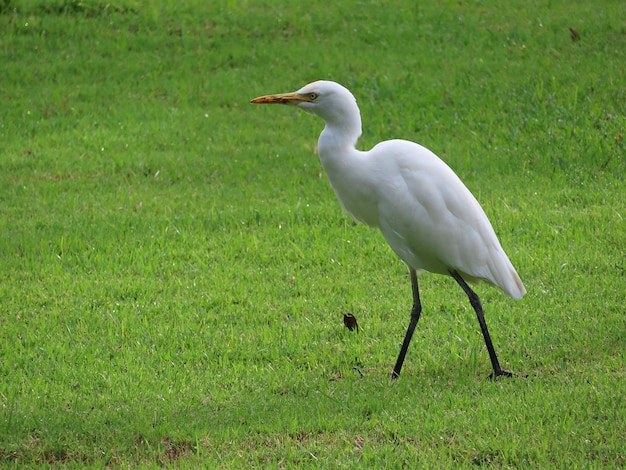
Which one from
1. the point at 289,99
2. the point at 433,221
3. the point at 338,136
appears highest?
the point at 289,99

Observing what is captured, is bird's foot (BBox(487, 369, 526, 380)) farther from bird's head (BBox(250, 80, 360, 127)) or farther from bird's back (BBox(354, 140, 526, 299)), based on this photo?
bird's head (BBox(250, 80, 360, 127))

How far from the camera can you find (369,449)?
13.0 feet

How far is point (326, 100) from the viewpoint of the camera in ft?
15.5

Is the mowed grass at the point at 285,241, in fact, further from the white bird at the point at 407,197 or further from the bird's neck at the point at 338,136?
the bird's neck at the point at 338,136

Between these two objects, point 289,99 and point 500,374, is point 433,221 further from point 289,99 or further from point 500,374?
point 289,99

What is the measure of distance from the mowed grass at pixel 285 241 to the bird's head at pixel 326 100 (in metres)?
1.39

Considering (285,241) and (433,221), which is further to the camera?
(285,241)

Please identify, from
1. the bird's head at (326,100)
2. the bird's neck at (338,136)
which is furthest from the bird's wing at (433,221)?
the bird's head at (326,100)

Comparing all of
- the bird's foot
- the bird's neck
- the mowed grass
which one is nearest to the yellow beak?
the bird's neck

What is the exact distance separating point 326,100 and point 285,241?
91.5 inches

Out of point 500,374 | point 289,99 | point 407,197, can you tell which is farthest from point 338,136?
point 500,374

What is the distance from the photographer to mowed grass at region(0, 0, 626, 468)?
4203 mm

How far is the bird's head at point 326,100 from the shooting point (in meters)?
4.71

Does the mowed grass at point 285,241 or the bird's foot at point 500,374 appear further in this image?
the bird's foot at point 500,374
